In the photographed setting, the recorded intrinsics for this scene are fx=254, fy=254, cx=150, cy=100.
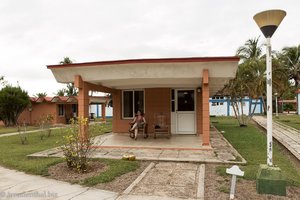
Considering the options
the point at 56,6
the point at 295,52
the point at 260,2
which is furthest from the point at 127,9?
the point at 295,52

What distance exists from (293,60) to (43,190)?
125 feet

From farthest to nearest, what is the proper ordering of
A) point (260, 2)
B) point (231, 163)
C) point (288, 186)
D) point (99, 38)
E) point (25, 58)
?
point (25, 58), point (99, 38), point (260, 2), point (231, 163), point (288, 186)

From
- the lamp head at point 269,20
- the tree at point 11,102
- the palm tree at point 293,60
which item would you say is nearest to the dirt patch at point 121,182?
the lamp head at point 269,20

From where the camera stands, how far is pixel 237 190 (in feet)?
14.2

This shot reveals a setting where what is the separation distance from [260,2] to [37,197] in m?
7.22

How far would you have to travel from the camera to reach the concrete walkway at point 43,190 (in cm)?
420

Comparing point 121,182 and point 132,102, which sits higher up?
point 132,102

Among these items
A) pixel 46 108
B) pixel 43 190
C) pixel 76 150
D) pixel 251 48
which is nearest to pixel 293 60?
pixel 251 48

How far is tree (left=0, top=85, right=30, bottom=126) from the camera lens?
2089 cm

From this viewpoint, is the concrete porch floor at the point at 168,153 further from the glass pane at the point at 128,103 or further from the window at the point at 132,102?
the glass pane at the point at 128,103

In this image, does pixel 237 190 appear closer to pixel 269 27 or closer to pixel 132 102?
pixel 269 27

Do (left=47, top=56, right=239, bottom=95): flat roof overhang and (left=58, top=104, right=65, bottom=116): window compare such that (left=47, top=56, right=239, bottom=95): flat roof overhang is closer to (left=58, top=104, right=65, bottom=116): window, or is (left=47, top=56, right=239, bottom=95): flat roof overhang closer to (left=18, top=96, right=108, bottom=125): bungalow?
(left=18, top=96, right=108, bottom=125): bungalow

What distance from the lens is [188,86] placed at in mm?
11328

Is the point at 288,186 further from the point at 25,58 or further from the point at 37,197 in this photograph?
the point at 25,58
